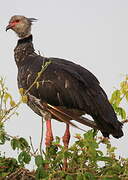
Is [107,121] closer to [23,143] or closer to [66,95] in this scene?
[66,95]

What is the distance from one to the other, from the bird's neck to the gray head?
0.76 ft

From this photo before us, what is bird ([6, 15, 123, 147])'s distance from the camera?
566 cm

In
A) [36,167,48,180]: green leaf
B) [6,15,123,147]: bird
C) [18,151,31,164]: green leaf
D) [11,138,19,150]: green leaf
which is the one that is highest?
[6,15,123,147]: bird

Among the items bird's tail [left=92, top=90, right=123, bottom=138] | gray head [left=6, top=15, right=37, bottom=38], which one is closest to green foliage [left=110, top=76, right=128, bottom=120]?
bird's tail [left=92, top=90, right=123, bottom=138]

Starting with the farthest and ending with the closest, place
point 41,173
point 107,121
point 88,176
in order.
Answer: point 107,121 → point 41,173 → point 88,176

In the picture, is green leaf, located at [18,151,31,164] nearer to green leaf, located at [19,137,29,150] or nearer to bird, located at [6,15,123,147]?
green leaf, located at [19,137,29,150]

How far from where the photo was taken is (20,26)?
784 centimetres

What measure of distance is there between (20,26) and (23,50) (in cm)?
76

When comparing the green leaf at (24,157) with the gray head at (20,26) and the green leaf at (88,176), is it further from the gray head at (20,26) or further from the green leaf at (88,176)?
the gray head at (20,26)

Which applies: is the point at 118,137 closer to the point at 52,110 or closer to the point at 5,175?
the point at 52,110

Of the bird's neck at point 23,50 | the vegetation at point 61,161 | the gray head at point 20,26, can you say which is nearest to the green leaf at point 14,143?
the vegetation at point 61,161

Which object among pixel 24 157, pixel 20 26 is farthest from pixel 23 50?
pixel 24 157

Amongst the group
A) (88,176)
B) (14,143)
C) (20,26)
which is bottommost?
(88,176)

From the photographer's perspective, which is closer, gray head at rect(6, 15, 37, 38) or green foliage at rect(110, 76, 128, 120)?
green foliage at rect(110, 76, 128, 120)
